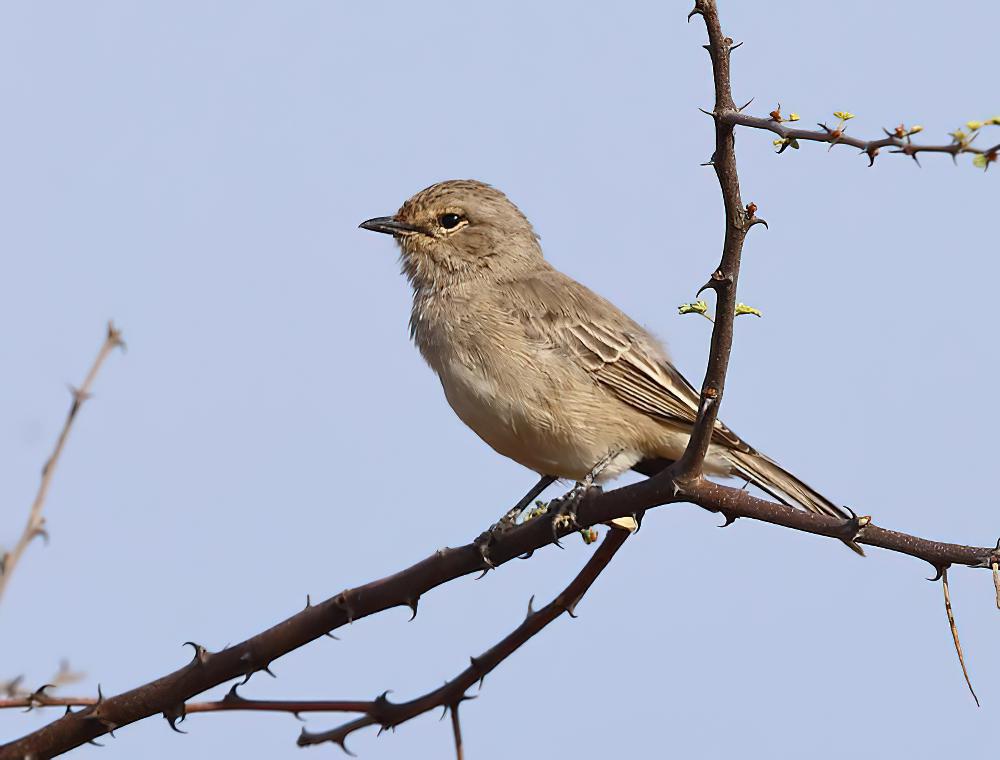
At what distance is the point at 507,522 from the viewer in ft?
21.4

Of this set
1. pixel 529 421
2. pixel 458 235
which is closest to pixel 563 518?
pixel 529 421

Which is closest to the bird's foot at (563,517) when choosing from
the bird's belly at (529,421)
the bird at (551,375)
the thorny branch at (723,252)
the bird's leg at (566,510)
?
the bird's leg at (566,510)

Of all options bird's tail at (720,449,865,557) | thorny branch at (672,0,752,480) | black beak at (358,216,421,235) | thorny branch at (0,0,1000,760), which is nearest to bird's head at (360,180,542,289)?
black beak at (358,216,421,235)

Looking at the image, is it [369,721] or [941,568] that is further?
[369,721]

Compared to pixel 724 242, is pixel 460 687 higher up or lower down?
lower down

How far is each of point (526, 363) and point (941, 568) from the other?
11.9ft

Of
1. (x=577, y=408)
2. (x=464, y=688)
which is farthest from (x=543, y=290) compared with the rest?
(x=464, y=688)

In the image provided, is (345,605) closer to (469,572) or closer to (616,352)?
(469,572)

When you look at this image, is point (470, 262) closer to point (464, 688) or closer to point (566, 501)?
point (566, 501)

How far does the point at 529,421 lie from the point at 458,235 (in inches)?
69.5

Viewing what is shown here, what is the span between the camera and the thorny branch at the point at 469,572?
3982 mm

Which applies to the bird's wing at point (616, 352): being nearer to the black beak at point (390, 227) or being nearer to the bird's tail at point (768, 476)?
the bird's tail at point (768, 476)

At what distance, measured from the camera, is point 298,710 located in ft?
14.5

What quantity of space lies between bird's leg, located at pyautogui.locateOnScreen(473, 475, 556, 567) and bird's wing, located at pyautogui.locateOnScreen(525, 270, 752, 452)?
0.70 meters
